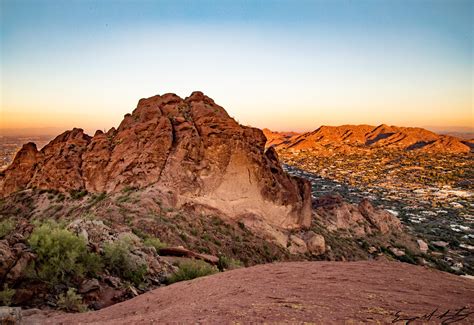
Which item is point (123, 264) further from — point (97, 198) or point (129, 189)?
point (97, 198)

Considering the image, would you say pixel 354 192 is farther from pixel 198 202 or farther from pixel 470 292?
pixel 470 292

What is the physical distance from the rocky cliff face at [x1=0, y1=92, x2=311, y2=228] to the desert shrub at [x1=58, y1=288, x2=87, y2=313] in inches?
534

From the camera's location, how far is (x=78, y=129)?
30.1 meters

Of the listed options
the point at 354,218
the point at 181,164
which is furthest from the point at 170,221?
the point at 354,218

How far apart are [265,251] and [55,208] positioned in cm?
1473

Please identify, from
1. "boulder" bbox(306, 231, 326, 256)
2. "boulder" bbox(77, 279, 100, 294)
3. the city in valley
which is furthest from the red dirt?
the city in valley

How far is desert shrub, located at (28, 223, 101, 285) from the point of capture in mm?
8352

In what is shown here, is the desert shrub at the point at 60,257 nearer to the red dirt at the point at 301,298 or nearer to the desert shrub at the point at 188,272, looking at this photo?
the red dirt at the point at 301,298

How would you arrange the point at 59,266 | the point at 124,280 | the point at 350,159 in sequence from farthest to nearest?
1. the point at 350,159
2. the point at 124,280
3. the point at 59,266

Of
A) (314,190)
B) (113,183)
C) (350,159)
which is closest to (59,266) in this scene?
(113,183)

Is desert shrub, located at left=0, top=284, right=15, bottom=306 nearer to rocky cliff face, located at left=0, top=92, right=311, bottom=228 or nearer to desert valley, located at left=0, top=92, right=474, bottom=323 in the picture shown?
desert valley, located at left=0, top=92, right=474, bottom=323

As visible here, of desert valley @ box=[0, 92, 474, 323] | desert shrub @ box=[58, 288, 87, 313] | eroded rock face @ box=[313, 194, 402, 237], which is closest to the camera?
desert shrub @ box=[58, 288, 87, 313]

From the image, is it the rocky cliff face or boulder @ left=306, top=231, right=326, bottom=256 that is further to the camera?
boulder @ left=306, top=231, right=326, bottom=256

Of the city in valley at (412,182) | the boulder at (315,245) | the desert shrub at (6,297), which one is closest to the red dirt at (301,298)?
the desert shrub at (6,297)
